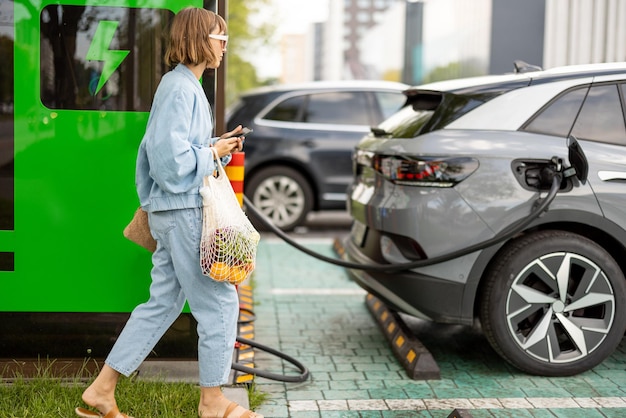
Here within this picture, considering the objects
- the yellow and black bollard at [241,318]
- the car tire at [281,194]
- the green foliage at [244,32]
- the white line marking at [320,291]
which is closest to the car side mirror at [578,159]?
the yellow and black bollard at [241,318]

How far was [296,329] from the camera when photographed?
619 cm

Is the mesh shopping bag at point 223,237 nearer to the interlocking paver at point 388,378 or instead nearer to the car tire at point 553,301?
the interlocking paver at point 388,378

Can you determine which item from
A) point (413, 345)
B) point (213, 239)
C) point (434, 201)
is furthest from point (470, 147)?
point (213, 239)

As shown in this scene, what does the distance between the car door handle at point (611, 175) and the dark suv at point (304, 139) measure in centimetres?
602

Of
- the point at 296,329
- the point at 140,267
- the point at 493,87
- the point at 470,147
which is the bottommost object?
the point at 296,329

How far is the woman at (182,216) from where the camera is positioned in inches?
147

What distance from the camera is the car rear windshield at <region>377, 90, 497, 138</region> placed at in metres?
5.07

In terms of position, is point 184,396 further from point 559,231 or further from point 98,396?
point 559,231

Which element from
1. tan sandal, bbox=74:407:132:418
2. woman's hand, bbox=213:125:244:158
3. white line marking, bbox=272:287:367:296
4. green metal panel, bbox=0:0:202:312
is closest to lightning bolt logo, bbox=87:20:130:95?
green metal panel, bbox=0:0:202:312

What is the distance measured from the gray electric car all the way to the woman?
1.36 metres

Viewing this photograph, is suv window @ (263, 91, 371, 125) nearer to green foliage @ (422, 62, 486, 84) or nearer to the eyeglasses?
the eyeglasses

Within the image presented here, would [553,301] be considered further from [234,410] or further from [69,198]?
[69,198]

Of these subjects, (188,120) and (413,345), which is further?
(413,345)

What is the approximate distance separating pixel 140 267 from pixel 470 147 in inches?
73.5
